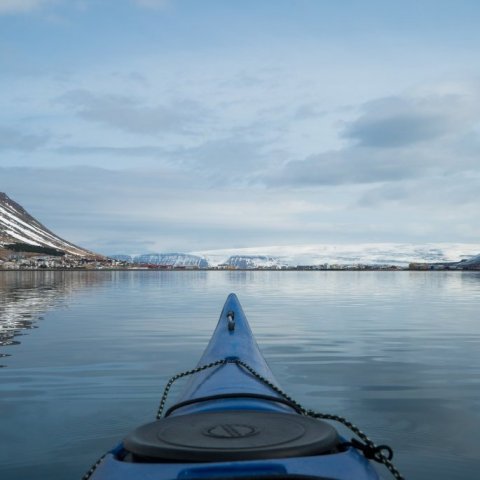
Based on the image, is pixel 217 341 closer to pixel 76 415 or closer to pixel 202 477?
pixel 76 415

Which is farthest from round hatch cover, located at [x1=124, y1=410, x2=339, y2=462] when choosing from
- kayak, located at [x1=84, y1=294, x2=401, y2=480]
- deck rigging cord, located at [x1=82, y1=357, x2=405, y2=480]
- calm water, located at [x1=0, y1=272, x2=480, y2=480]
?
calm water, located at [x1=0, y1=272, x2=480, y2=480]

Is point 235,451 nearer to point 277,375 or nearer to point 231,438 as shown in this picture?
point 231,438

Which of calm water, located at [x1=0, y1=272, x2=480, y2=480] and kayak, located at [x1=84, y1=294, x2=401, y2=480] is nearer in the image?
kayak, located at [x1=84, y1=294, x2=401, y2=480]

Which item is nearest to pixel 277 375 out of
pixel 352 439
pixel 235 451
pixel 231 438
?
pixel 352 439

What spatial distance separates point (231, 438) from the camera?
4699mm

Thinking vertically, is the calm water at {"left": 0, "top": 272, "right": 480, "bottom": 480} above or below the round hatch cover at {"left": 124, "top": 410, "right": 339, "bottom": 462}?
below

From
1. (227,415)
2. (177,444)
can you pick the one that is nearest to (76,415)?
(227,415)

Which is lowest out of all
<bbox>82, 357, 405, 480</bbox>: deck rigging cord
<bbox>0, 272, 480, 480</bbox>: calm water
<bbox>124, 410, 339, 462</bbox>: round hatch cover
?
<bbox>0, 272, 480, 480</bbox>: calm water

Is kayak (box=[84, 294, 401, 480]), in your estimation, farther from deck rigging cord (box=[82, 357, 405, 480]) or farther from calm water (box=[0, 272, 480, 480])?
calm water (box=[0, 272, 480, 480])

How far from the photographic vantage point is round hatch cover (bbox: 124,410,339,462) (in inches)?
172

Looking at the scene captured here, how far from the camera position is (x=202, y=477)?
4102 millimetres

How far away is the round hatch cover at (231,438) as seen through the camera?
4.38 meters

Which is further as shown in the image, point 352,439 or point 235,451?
point 352,439

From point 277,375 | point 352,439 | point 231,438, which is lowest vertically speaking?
point 277,375
